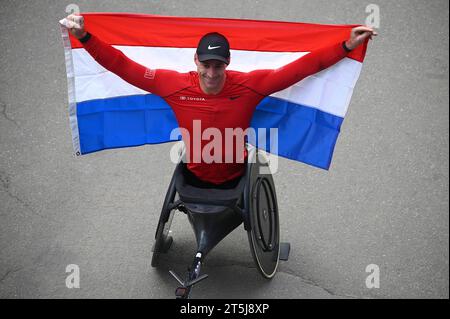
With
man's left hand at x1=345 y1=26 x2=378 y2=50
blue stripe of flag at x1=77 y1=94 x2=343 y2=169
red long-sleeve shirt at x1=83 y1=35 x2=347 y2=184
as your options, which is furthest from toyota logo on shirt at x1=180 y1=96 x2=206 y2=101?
man's left hand at x1=345 y1=26 x2=378 y2=50

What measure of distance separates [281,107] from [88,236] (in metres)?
1.92

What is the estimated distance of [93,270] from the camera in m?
5.29

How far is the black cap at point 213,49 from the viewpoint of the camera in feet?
14.0

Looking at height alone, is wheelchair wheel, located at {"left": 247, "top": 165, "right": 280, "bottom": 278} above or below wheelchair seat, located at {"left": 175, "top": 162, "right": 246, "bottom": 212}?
below

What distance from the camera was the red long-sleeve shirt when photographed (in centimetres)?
449

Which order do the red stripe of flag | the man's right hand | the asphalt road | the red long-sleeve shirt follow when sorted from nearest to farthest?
the man's right hand, the red long-sleeve shirt, the red stripe of flag, the asphalt road

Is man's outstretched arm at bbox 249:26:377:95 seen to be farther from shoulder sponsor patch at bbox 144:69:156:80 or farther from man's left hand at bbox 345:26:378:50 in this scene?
shoulder sponsor patch at bbox 144:69:156:80

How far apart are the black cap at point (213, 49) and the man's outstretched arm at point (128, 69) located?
374 mm

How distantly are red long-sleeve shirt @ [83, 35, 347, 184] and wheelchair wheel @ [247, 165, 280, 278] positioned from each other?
43 centimetres

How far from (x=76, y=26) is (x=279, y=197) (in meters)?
2.40

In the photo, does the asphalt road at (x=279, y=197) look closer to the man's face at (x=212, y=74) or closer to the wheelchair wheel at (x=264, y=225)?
the wheelchair wheel at (x=264, y=225)

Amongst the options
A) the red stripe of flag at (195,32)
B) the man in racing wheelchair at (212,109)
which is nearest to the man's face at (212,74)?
the man in racing wheelchair at (212,109)

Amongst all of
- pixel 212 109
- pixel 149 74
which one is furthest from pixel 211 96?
pixel 149 74

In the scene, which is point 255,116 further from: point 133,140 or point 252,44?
point 133,140
